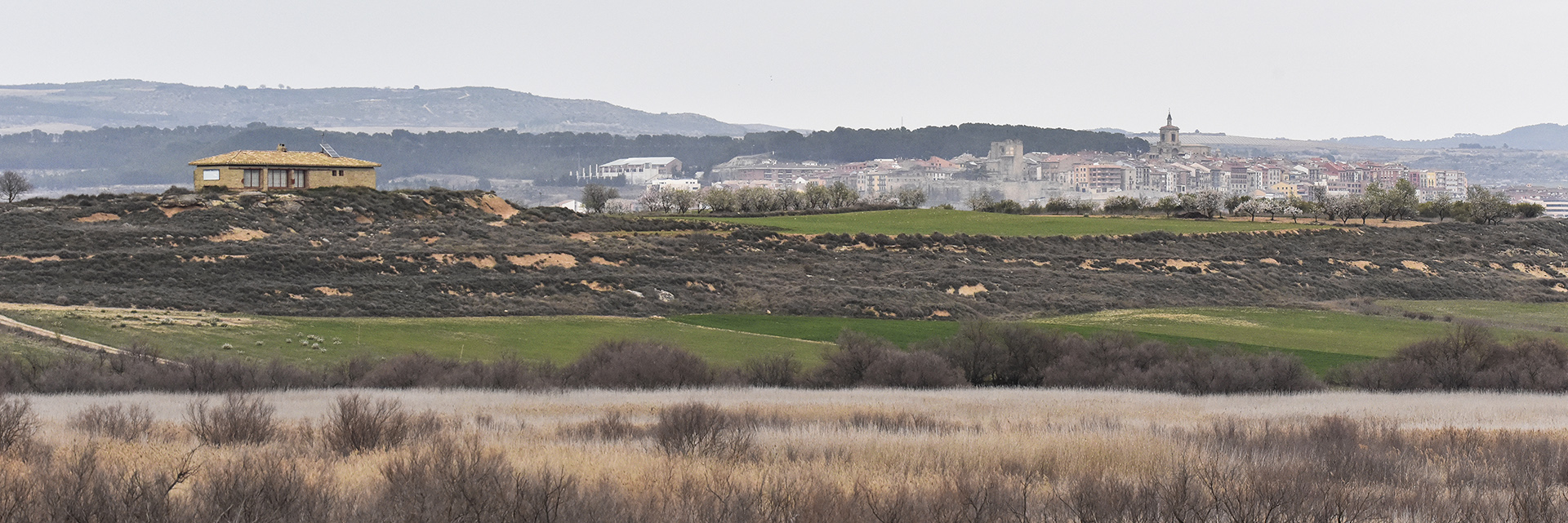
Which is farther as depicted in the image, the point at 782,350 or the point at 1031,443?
the point at 782,350

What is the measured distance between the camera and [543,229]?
228 ft

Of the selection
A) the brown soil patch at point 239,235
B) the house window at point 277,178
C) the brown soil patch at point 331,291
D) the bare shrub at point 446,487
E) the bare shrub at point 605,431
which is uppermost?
the house window at point 277,178

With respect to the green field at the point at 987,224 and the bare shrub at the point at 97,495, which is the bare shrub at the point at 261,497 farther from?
the green field at the point at 987,224

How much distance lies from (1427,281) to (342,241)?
46.6m

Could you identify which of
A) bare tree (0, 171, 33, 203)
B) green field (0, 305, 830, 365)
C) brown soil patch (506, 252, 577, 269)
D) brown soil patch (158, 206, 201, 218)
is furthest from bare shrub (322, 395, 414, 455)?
bare tree (0, 171, 33, 203)

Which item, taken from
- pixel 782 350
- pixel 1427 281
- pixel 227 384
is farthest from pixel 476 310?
pixel 1427 281

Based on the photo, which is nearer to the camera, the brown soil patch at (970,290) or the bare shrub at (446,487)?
the bare shrub at (446,487)

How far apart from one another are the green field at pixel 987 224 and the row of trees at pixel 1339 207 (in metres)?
7.11

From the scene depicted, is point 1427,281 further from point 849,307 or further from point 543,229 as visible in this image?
point 543,229

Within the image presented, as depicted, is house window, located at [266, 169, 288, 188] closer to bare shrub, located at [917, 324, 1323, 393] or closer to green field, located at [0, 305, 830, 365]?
green field, located at [0, 305, 830, 365]

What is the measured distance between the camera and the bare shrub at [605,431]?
627 inches

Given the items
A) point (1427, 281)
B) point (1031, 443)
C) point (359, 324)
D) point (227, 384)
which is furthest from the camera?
point (1427, 281)

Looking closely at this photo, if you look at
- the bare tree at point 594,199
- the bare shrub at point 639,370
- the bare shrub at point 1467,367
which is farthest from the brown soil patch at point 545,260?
the bare tree at point 594,199

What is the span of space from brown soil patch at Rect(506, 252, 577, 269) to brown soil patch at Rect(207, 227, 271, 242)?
38.7 feet
